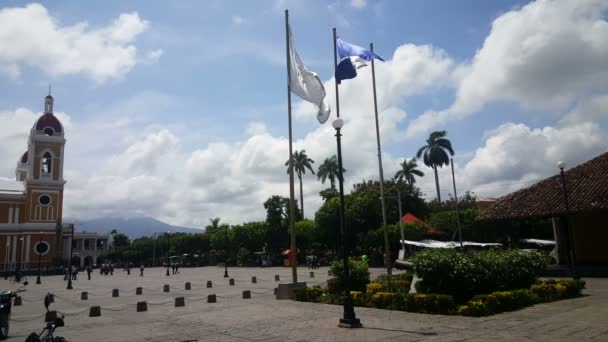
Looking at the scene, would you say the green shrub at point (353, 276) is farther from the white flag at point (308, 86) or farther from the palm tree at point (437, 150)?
the palm tree at point (437, 150)

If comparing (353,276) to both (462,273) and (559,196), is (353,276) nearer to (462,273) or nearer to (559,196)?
(462,273)

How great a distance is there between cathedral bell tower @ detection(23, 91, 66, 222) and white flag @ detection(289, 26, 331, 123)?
61278 millimetres

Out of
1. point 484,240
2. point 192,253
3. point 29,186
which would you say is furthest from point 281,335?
point 192,253

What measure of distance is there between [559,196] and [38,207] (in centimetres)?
6693

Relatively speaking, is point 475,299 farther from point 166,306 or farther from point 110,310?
point 110,310

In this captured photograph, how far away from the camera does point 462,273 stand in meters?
12.9

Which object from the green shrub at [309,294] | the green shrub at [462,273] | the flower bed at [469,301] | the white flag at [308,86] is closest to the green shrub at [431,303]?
the flower bed at [469,301]

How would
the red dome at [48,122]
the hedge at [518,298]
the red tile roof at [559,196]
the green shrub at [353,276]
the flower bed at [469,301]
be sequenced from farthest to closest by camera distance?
the red dome at [48,122] < the red tile roof at [559,196] < the green shrub at [353,276] < the flower bed at [469,301] < the hedge at [518,298]

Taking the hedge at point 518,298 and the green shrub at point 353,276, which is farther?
the green shrub at point 353,276

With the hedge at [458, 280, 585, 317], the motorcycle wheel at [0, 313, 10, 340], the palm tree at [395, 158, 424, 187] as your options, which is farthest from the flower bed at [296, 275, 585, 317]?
the palm tree at [395, 158, 424, 187]

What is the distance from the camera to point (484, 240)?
43.2m

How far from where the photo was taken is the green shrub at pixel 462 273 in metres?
13.0

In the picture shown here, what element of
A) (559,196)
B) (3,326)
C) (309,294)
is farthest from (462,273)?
(559,196)

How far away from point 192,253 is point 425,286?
71498mm
